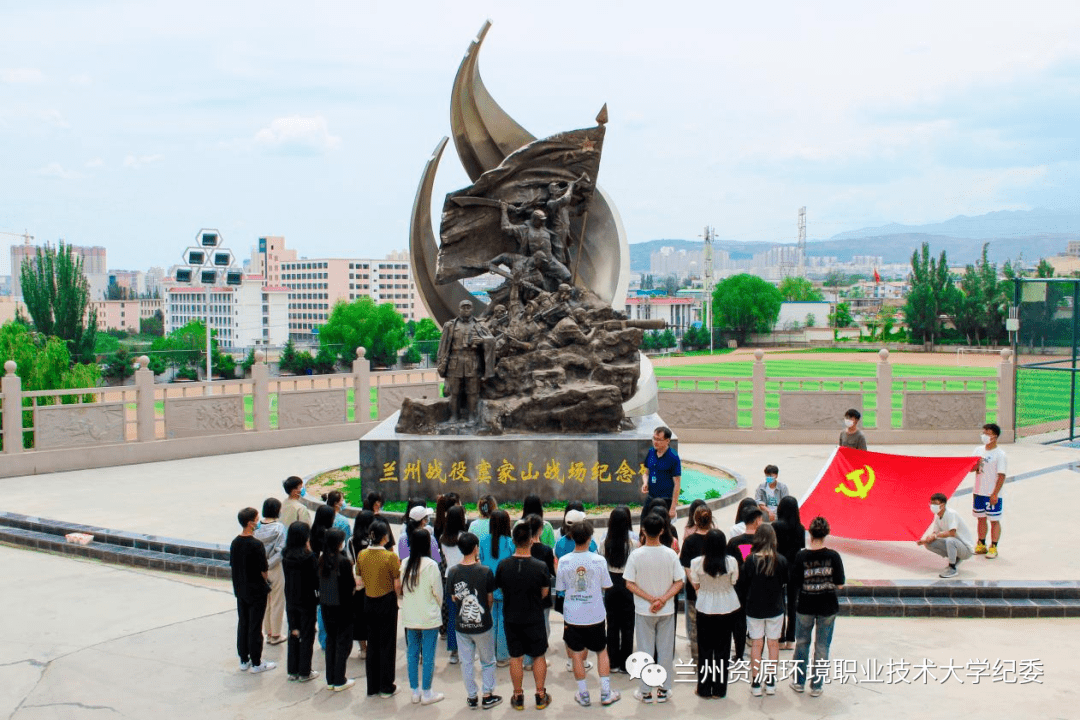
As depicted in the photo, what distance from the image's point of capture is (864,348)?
173 feet

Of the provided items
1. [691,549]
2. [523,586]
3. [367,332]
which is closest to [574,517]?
[523,586]

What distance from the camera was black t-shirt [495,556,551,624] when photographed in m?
5.77

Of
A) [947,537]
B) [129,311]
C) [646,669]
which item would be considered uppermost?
[129,311]

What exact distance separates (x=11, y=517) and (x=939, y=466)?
9.65m

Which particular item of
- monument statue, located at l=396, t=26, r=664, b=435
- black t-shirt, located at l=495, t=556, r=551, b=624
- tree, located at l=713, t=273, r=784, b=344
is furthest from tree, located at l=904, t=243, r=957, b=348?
black t-shirt, located at l=495, t=556, r=551, b=624

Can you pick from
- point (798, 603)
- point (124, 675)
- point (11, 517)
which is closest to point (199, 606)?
point (124, 675)

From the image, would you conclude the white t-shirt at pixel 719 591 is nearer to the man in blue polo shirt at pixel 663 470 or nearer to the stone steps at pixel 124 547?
the man in blue polo shirt at pixel 663 470

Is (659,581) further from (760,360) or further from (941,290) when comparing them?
(941,290)

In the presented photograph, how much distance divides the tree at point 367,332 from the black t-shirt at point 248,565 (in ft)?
173

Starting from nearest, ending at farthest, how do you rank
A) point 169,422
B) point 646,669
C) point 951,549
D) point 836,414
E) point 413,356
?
point 646,669 → point 951,549 → point 169,422 → point 836,414 → point 413,356

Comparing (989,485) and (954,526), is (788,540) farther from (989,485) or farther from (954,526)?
(989,485)

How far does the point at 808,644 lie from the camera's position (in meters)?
6.14

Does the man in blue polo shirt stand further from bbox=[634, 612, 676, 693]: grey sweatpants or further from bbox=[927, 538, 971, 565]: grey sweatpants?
bbox=[927, 538, 971, 565]: grey sweatpants

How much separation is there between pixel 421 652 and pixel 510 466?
4934 millimetres
